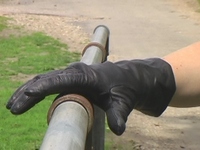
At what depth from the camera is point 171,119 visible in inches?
257

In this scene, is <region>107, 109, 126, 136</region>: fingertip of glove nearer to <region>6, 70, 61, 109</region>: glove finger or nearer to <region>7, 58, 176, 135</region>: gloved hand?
<region>7, 58, 176, 135</region>: gloved hand

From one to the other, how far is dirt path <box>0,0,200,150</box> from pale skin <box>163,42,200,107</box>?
3297 millimetres

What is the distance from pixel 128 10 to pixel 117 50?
→ 18.6 ft

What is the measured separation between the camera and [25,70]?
317 inches

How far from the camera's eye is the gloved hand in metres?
1.75

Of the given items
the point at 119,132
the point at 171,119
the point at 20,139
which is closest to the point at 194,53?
the point at 119,132

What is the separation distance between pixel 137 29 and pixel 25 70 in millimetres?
4954

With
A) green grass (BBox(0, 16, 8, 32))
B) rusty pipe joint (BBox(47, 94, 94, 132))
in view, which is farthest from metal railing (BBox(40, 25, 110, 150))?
green grass (BBox(0, 16, 8, 32))

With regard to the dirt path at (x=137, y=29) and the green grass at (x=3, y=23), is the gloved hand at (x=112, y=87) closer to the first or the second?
the dirt path at (x=137, y=29)

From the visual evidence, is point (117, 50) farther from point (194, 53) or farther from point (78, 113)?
point (78, 113)

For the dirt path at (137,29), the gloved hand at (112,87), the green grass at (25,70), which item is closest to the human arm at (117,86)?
the gloved hand at (112,87)

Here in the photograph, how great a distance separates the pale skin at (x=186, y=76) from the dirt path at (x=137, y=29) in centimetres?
330


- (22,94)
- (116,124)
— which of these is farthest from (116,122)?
(22,94)

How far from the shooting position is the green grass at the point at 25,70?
215 inches
